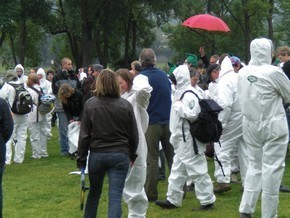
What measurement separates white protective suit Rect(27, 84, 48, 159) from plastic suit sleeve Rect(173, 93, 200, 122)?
614 cm

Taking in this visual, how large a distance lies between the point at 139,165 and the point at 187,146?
1.08 m

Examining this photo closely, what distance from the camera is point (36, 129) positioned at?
14508mm

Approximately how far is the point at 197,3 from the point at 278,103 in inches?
1506

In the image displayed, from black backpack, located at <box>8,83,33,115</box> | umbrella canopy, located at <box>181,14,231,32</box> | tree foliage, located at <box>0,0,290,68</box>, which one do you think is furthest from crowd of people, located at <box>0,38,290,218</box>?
tree foliage, located at <box>0,0,290,68</box>

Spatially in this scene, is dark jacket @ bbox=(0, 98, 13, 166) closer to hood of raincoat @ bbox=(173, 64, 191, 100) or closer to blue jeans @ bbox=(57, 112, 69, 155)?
hood of raincoat @ bbox=(173, 64, 191, 100)

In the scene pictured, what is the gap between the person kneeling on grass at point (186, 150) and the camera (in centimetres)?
852

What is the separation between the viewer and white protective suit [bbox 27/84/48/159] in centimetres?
1419

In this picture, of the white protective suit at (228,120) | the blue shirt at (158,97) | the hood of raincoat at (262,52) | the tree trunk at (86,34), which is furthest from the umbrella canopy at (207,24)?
the tree trunk at (86,34)

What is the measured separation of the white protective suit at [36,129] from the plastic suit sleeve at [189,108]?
242 inches

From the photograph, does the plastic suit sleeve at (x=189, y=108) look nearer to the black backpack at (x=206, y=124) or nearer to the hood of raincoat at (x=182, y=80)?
the black backpack at (x=206, y=124)

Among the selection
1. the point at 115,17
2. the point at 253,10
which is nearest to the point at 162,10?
the point at 115,17

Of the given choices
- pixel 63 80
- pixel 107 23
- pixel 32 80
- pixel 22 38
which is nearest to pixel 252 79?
pixel 63 80

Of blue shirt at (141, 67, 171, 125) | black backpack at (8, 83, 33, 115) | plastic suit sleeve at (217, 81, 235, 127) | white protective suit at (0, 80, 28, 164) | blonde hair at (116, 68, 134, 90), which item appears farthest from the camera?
white protective suit at (0, 80, 28, 164)

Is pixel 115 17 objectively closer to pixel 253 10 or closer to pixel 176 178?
pixel 253 10
